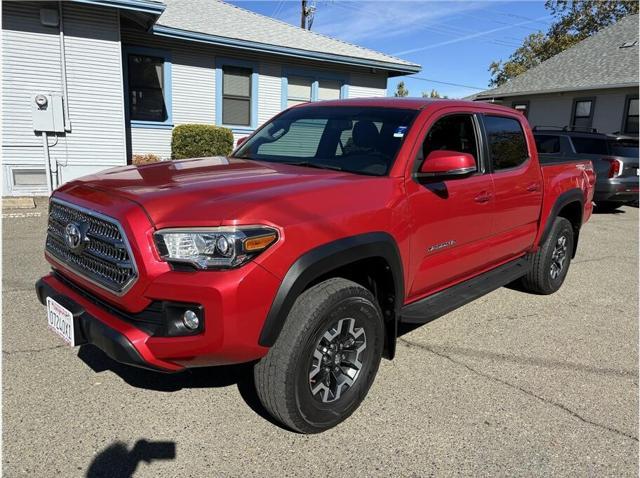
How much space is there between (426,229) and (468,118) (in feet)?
4.16

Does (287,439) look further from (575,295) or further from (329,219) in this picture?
(575,295)

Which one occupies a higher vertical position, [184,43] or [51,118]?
[184,43]

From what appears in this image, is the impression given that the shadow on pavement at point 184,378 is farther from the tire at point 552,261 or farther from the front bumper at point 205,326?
the tire at point 552,261

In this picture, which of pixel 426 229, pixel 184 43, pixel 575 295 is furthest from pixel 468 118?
pixel 184 43

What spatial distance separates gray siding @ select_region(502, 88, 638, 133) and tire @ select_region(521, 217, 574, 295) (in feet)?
57.1

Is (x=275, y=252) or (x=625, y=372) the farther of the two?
(x=625, y=372)

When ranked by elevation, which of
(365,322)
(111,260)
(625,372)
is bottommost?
(625,372)

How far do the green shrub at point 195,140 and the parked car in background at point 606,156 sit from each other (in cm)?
761

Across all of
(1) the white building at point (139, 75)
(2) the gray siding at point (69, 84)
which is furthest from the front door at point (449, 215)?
A: (2) the gray siding at point (69, 84)

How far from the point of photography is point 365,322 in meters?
3.00

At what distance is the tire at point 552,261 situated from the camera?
5203mm

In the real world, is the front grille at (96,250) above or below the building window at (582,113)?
below

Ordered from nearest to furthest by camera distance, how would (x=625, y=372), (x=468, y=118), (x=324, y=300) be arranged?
(x=324, y=300) < (x=625, y=372) < (x=468, y=118)

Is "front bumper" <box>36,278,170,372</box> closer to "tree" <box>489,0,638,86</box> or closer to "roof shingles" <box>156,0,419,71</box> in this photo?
"roof shingles" <box>156,0,419,71</box>
